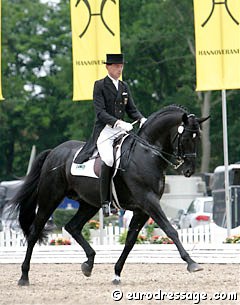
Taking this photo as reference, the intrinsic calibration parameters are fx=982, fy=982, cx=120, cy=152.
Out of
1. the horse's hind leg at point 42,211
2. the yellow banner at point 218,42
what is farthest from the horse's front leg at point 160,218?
the yellow banner at point 218,42

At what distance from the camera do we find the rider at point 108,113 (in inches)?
494

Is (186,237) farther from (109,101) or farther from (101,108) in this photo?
(101,108)

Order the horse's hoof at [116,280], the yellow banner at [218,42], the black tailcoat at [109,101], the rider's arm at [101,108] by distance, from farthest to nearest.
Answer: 1. the yellow banner at [218,42]
2. the black tailcoat at [109,101]
3. the horse's hoof at [116,280]
4. the rider's arm at [101,108]

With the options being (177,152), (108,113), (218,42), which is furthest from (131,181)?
(218,42)

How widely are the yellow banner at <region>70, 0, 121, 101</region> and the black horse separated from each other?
5.06 metres

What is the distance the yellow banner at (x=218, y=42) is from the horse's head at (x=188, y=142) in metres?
6.50

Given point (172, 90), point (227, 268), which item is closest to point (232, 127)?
point (172, 90)

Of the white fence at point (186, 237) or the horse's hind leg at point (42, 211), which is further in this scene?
the white fence at point (186, 237)

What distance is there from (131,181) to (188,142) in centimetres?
91

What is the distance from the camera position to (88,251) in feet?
42.7

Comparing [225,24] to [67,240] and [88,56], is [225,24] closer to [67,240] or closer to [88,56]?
[88,56]

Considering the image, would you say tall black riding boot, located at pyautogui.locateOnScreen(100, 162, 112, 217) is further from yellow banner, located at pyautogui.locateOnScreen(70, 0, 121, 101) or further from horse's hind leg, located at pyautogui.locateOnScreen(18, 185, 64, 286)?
yellow banner, located at pyautogui.locateOnScreen(70, 0, 121, 101)

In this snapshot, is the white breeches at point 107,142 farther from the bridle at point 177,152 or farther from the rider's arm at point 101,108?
the bridle at point 177,152

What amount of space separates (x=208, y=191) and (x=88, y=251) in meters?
26.6
